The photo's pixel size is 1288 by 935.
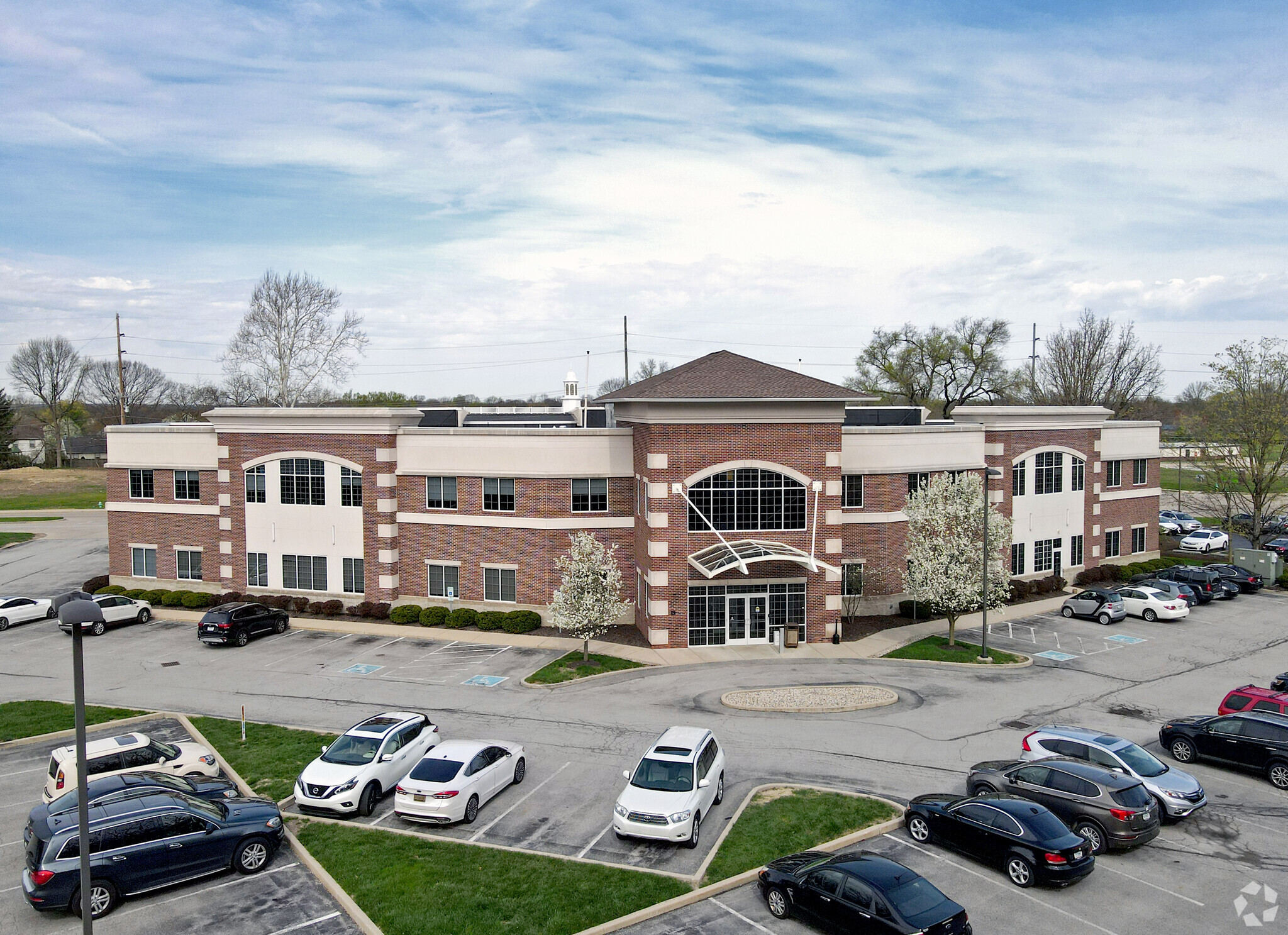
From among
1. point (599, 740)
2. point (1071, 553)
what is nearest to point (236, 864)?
point (599, 740)

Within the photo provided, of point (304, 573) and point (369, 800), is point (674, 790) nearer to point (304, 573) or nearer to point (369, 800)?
point (369, 800)

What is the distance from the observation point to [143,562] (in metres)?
43.0

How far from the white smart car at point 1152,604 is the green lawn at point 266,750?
34108mm

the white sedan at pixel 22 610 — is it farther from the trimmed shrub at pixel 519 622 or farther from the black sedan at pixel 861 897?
the black sedan at pixel 861 897

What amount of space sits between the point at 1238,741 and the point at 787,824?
477 inches

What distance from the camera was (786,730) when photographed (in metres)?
24.1

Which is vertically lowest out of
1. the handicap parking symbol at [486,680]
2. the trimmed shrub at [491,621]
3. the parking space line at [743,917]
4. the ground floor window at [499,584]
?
the handicap parking symbol at [486,680]

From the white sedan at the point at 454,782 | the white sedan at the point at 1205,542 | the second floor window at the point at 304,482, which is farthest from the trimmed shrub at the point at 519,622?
the white sedan at the point at 1205,542

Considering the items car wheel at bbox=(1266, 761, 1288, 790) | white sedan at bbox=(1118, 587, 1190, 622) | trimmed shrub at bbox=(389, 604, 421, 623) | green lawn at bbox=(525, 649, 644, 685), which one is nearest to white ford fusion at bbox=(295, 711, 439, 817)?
green lawn at bbox=(525, 649, 644, 685)

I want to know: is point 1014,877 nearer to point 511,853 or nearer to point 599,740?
point 511,853

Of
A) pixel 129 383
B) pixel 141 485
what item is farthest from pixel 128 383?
pixel 141 485

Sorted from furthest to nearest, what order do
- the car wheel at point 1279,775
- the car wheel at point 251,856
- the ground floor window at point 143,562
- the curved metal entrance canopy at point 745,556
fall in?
the ground floor window at point 143,562 < the curved metal entrance canopy at point 745,556 < the car wheel at point 1279,775 < the car wheel at point 251,856

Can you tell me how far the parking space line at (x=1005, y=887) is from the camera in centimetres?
1439

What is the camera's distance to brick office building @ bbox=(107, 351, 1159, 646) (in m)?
32.8
